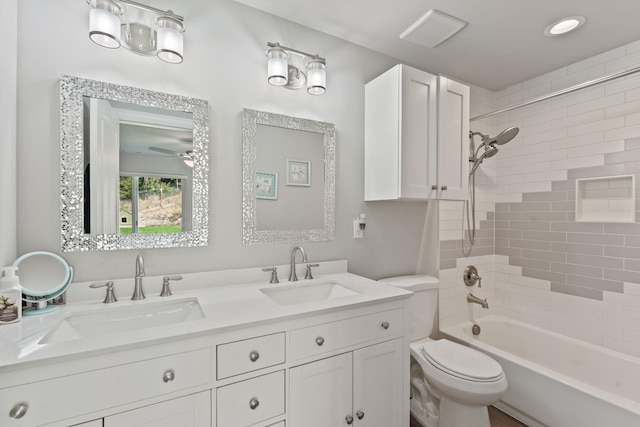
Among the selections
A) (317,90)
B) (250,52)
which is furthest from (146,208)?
(317,90)

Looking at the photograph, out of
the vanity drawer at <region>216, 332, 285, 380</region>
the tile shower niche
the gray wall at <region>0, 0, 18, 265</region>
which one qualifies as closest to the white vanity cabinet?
the vanity drawer at <region>216, 332, 285, 380</region>

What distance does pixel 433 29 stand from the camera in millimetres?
1813

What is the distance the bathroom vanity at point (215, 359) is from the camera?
0.82 meters

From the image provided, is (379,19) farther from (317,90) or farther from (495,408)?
(495,408)

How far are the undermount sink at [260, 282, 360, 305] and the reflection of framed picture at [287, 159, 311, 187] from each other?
0.63m

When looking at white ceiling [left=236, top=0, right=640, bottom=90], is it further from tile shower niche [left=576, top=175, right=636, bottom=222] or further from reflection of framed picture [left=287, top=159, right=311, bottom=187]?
tile shower niche [left=576, top=175, right=636, bottom=222]

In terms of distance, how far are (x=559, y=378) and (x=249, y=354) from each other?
1.84 m

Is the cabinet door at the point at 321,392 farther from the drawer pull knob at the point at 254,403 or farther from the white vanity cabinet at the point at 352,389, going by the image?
the drawer pull knob at the point at 254,403

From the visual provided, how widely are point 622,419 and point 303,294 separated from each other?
174cm

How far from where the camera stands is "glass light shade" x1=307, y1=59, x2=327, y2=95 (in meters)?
1.73

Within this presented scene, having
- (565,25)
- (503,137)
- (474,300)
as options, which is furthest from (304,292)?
(565,25)

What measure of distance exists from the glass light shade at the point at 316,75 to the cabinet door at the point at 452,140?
30.6 inches

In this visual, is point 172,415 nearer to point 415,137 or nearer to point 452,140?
point 415,137

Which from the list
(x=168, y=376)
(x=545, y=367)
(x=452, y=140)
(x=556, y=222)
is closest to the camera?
(x=168, y=376)
